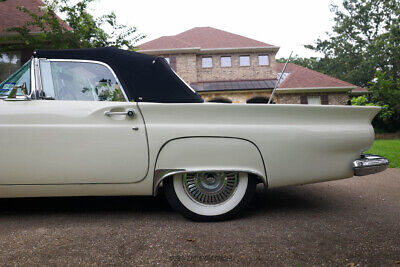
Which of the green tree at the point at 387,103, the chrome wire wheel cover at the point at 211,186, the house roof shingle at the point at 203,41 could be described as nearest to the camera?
the chrome wire wheel cover at the point at 211,186

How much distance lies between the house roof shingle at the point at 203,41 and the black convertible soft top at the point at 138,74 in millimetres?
17395

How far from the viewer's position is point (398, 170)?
4.70 metres

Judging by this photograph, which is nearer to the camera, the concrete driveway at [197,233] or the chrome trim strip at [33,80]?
the concrete driveway at [197,233]

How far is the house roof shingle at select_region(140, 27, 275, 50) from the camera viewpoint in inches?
762

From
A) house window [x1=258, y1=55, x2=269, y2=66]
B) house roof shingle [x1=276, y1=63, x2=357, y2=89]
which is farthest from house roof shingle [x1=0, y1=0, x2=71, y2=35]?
house roof shingle [x1=276, y1=63, x2=357, y2=89]

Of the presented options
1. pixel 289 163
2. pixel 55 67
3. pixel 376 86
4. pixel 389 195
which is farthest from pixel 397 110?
pixel 55 67

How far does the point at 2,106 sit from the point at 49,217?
1.02m

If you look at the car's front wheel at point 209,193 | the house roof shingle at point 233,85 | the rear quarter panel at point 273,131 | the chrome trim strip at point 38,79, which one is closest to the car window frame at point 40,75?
the chrome trim strip at point 38,79

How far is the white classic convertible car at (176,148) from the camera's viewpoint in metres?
2.15

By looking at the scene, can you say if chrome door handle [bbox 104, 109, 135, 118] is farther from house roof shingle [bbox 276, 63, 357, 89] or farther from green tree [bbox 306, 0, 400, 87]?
green tree [bbox 306, 0, 400, 87]

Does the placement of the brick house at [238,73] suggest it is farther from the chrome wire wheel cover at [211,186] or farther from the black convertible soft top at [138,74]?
the chrome wire wheel cover at [211,186]

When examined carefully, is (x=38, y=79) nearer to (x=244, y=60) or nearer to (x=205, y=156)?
(x=205, y=156)

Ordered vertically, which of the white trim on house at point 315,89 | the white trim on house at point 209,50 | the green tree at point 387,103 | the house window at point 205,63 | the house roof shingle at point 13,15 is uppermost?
the house roof shingle at point 13,15

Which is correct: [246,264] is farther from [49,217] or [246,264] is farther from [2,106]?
[2,106]
